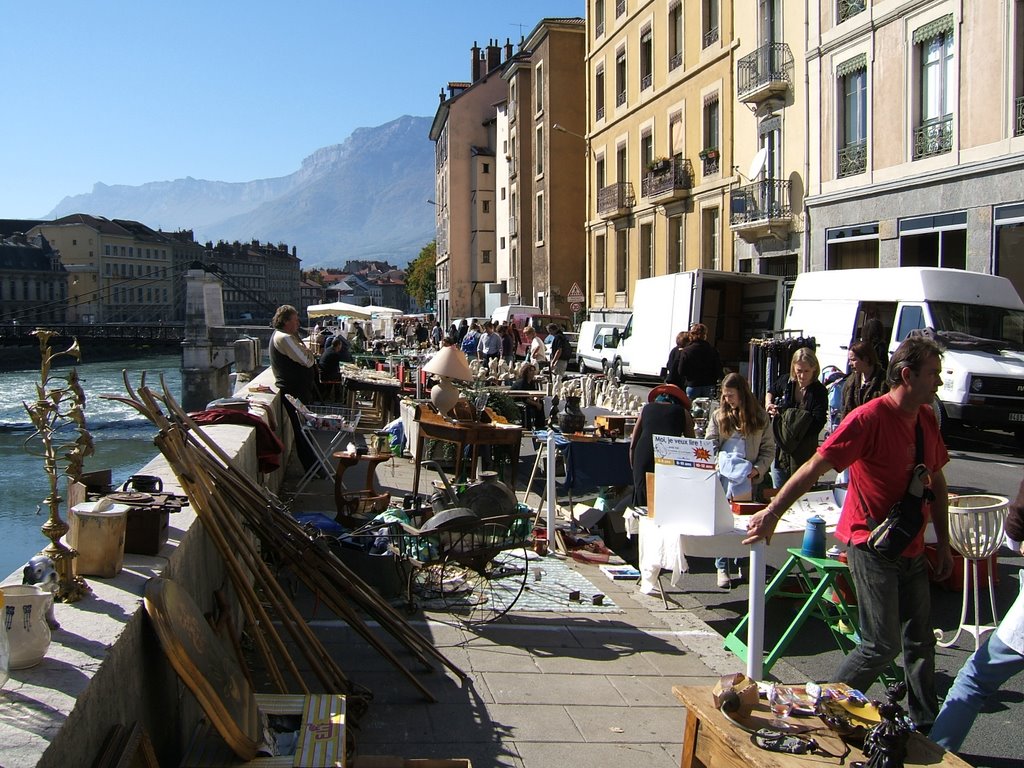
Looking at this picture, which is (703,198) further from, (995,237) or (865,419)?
(865,419)

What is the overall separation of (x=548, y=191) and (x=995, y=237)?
29448mm

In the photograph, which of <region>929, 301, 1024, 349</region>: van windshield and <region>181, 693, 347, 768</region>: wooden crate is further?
<region>929, 301, 1024, 349</region>: van windshield

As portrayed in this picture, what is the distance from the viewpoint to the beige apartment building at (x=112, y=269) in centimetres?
11431

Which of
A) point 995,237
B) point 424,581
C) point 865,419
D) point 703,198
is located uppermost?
point 703,198

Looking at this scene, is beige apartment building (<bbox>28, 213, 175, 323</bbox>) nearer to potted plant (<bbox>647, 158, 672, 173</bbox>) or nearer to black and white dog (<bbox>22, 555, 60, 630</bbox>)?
potted plant (<bbox>647, 158, 672, 173</bbox>)

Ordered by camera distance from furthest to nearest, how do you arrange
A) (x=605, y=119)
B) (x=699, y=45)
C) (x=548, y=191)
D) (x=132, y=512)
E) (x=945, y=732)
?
(x=548, y=191), (x=605, y=119), (x=699, y=45), (x=945, y=732), (x=132, y=512)

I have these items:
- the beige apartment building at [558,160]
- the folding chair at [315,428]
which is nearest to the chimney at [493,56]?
the beige apartment building at [558,160]

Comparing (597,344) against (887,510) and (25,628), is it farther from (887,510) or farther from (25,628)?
(25,628)

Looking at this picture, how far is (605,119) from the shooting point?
37156 millimetres

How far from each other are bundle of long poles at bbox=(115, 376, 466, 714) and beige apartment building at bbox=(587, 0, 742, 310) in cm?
2322

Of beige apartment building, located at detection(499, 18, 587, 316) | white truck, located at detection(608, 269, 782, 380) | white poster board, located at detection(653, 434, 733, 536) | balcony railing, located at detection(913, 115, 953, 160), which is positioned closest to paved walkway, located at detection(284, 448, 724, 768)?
white poster board, located at detection(653, 434, 733, 536)

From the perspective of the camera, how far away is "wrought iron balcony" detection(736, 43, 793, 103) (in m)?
23.8

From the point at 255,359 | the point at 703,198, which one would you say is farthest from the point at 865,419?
the point at 703,198

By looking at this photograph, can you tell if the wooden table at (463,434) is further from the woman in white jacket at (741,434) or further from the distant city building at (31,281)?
the distant city building at (31,281)
